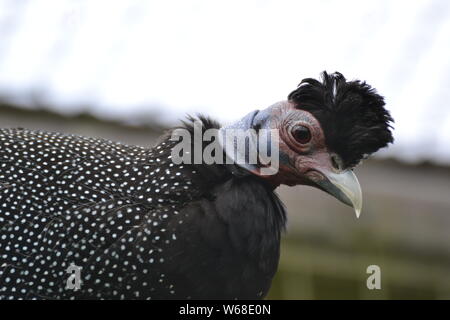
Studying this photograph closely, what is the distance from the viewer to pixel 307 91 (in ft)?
11.4

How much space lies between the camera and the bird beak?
3.35 metres

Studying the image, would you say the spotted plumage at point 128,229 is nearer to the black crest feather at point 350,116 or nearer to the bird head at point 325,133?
the bird head at point 325,133

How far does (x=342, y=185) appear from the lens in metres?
3.41

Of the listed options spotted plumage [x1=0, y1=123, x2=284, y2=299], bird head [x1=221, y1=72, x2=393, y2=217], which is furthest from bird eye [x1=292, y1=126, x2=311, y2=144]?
spotted plumage [x1=0, y1=123, x2=284, y2=299]

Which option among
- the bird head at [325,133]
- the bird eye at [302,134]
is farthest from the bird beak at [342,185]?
the bird eye at [302,134]

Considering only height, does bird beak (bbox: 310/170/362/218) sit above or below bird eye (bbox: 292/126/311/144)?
below

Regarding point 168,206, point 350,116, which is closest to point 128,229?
point 168,206

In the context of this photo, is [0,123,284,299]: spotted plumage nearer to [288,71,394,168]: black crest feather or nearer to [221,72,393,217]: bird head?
[221,72,393,217]: bird head

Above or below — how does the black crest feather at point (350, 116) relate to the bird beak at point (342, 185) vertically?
above

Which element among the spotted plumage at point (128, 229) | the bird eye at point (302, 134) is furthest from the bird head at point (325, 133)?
the spotted plumage at point (128, 229)

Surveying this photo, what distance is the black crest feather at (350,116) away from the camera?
3.39 meters

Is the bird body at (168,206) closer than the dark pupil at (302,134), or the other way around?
the bird body at (168,206)

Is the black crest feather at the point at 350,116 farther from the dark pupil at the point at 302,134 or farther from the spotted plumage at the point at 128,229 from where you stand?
the spotted plumage at the point at 128,229
